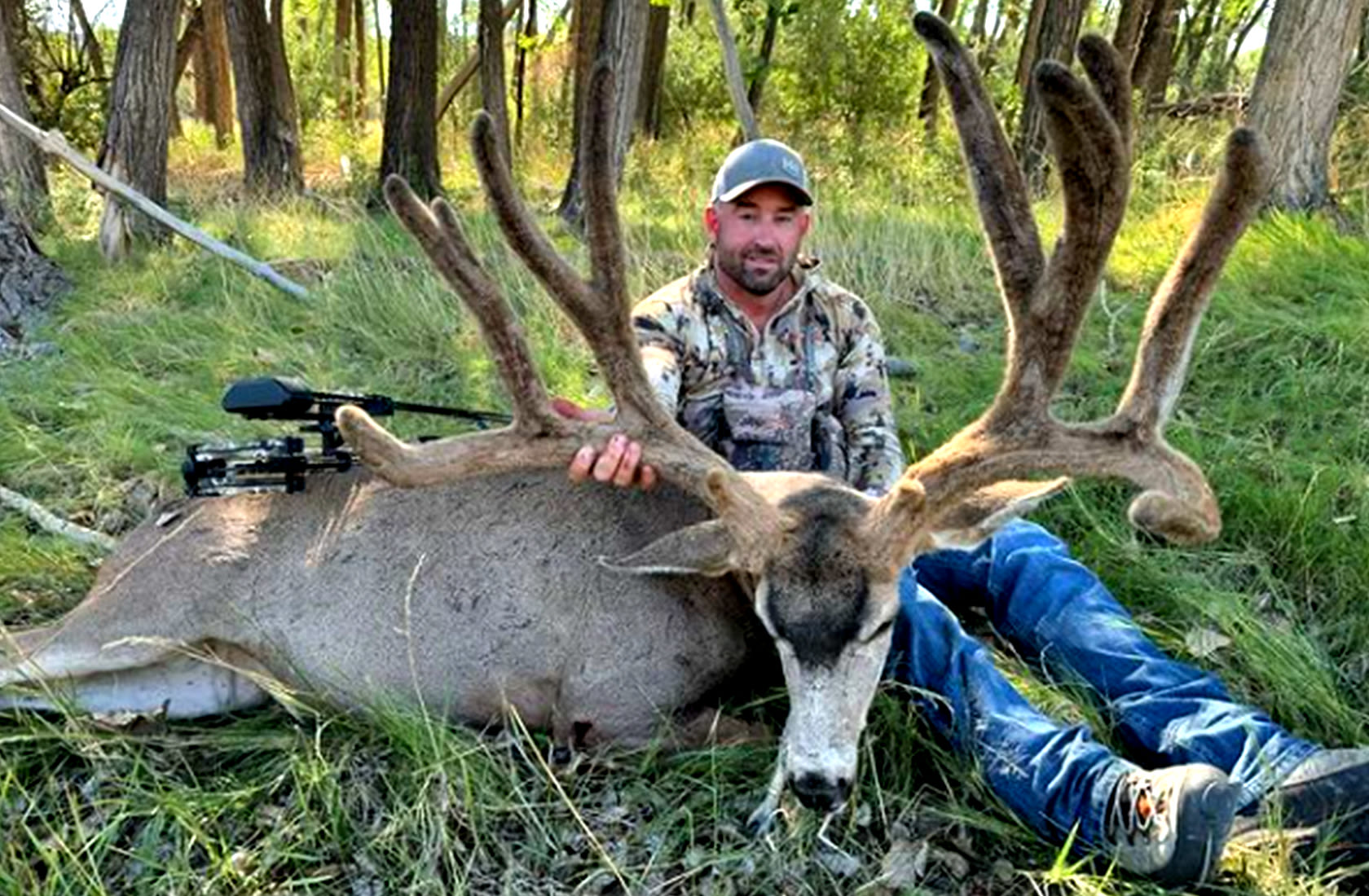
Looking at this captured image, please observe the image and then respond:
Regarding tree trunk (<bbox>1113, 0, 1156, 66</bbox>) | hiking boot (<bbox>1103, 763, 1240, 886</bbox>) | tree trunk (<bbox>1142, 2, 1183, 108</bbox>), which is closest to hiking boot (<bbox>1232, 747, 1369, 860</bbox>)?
hiking boot (<bbox>1103, 763, 1240, 886</bbox>)

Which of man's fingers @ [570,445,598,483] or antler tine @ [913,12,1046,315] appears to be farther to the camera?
man's fingers @ [570,445,598,483]

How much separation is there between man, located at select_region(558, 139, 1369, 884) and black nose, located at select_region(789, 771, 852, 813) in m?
0.44

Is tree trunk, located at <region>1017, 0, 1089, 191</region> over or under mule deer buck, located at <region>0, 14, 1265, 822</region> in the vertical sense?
over

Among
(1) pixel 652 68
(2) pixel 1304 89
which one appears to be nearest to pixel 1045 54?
(2) pixel 1304 89

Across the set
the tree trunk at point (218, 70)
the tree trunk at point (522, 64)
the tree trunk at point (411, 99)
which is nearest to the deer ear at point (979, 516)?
the tree trunk at point (411, 99)

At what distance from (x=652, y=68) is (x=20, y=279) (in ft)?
32.0

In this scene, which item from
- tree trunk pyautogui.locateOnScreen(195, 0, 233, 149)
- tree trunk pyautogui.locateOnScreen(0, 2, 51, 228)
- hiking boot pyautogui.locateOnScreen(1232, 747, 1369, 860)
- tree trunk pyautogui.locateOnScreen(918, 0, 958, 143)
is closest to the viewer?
hiking boot pyautogui.locateOnScreen(1232, 747, 1369, 860)

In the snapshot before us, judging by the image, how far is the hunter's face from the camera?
12.8 ft

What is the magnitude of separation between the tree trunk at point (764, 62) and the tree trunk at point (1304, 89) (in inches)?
343

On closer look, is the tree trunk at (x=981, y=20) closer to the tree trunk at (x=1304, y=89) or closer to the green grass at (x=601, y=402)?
the tree trunk at (x=1304, y=89)

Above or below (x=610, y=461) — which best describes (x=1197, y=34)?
above

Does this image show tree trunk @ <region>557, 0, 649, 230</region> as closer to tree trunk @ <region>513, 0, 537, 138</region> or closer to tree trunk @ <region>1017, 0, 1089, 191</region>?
tree trunk @ <region>1017, 0, 1089, 191</region>

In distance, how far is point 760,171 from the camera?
3840mm

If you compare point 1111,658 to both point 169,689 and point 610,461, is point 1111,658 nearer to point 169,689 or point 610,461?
point 610,461
